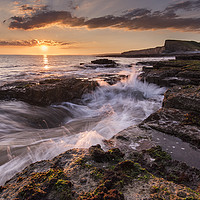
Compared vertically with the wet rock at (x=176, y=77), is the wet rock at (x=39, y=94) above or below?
below

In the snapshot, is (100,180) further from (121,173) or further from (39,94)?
(39,94)

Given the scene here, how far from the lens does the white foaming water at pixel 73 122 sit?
3328mm

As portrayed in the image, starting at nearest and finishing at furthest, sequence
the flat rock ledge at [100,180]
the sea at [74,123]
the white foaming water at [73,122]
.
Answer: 1. the flat rock ledge at [100,180]
2. the sea at [74,123]
3. the white foaming water at [73,122]

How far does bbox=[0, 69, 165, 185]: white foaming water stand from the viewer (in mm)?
3328

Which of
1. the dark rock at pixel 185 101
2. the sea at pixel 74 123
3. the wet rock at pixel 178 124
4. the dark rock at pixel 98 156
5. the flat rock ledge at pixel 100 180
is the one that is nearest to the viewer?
the flat rock ledge at pixel 100 180

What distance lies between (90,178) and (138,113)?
18.0 feet

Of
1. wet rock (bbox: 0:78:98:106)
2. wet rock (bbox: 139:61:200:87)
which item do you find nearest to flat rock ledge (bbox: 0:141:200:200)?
wet rock (bbox: 0:78:98:106)

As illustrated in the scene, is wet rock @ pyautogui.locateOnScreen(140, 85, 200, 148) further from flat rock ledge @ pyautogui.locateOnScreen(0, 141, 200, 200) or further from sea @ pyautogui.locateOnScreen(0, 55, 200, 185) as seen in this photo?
flat rock ledge @ pyautogui.locateOnScreen(0, 141, 200, 200)

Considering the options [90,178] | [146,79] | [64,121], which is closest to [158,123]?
[90,178]

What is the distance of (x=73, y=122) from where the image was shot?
248 inches

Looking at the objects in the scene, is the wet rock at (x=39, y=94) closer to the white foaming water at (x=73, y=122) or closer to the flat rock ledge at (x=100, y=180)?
the white foaming water at (x=73, y=122)

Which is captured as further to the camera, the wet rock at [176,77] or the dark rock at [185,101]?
the wet rock at [176,77]

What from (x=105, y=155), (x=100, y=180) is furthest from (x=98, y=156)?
(x=100, y=180)

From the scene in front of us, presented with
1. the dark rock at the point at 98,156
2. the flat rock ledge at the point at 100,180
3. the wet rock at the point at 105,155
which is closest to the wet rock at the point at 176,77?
the flat rock ledge at the point at 100,180
